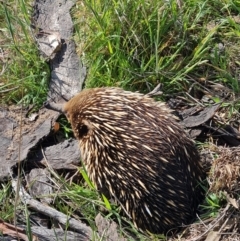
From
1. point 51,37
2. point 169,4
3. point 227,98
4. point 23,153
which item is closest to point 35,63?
point 51,37

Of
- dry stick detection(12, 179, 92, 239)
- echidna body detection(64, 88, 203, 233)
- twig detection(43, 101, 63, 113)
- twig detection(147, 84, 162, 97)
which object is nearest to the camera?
echidna body detection(64, 88, 203, 233)

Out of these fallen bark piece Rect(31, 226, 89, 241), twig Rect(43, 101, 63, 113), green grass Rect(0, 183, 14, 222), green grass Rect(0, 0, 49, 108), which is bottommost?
fallen bark piece Rect(31, 226, 89, 241)

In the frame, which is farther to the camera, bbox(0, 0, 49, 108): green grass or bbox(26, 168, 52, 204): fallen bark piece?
bbox(0, 0, 49, 108): green grass

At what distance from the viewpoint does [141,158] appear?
377cm

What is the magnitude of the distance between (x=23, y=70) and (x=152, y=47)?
0.84 meters

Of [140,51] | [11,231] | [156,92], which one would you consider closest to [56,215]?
[11,231]

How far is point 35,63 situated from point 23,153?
65cm

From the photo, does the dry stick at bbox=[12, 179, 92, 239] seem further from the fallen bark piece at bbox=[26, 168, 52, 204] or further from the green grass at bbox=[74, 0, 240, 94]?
the green grass at bbox=[74, 0, 240, 94]

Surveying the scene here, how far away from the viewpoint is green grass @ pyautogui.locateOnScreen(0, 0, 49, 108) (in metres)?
4.54

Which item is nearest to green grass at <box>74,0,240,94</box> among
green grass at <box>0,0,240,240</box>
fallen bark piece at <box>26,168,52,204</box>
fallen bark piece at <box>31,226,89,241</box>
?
green grass at <box>0,0,240,240</box>

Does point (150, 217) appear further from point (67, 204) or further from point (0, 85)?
point (0, 85)

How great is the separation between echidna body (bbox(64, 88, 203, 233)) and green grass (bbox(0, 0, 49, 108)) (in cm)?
58

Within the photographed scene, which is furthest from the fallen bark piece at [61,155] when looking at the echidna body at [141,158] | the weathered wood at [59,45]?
the weathered wood at [59,45]

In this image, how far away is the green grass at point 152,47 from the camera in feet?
14.6
